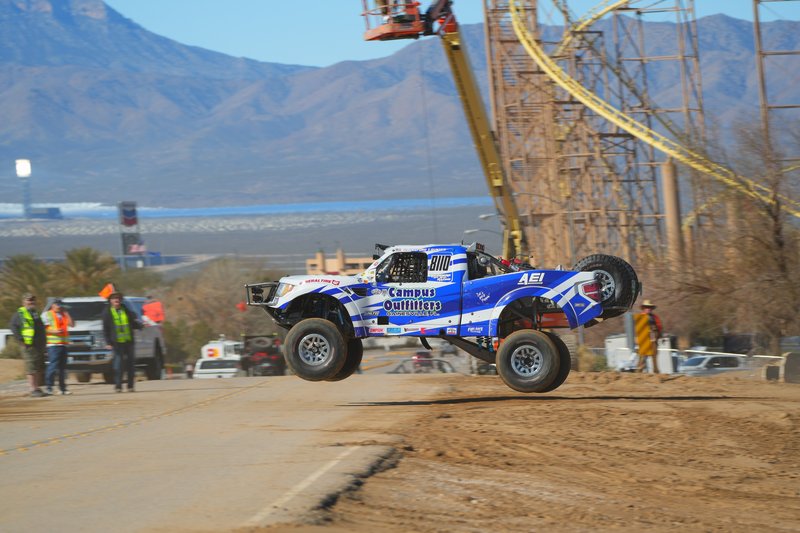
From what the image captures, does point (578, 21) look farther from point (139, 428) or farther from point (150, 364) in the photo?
point (139, 428)

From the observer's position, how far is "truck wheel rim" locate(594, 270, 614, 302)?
17.8 m

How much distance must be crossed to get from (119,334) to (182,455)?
33.9 ft

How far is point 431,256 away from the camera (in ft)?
58.2

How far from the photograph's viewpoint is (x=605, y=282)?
59.0 feet

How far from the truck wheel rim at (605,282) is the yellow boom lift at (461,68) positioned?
605 centimetres

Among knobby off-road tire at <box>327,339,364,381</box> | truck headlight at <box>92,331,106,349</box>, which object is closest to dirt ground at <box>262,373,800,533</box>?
knobby off-road tire at <box>327,339,364,381</box>

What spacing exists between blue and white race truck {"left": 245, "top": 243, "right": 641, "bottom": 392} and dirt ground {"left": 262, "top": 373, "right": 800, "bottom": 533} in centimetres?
92

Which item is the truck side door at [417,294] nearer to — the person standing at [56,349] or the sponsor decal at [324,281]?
the sponsor decal at [324,281]

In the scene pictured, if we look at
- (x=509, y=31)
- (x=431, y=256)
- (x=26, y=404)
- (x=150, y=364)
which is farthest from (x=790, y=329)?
(x=509, y=31)

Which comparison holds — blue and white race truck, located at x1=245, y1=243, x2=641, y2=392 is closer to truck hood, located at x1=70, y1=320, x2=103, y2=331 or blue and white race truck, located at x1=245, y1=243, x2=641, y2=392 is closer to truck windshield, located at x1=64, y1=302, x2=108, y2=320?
truck hood, located at x1=70, y1=320, x2=103, y2=331

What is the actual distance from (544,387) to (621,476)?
5603mm

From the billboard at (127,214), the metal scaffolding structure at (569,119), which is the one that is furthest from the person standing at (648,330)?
the billboard at (127,214)

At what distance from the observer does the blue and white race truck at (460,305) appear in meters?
17.4

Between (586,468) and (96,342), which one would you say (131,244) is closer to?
(96,342)
